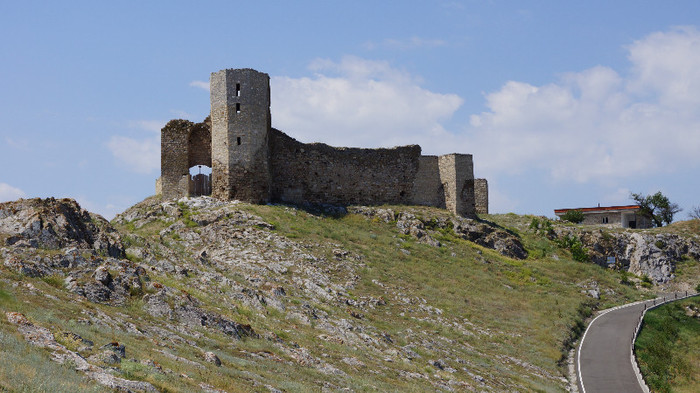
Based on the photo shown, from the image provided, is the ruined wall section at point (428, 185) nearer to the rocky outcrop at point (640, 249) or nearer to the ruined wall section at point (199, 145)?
the rocky outcrop at point (640, 249)

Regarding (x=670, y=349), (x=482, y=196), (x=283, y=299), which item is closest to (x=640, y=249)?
(x=482, y=196)

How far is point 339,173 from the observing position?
4706cm

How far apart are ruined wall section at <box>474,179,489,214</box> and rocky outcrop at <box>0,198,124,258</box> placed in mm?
36348

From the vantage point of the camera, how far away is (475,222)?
156ft

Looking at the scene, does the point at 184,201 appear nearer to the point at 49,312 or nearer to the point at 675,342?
the point at 49,312

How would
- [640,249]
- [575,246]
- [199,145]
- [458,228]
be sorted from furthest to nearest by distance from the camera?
[640,249] < [575,246] < [458,228] < [199,145]

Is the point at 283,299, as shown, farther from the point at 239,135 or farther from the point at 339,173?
the point at 339,173

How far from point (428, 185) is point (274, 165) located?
1140 cm

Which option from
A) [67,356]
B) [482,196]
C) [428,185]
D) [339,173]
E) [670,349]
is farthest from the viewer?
[482,196]

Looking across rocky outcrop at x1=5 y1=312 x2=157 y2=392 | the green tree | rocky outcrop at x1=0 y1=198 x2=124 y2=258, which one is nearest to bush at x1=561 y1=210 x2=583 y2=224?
the green tree

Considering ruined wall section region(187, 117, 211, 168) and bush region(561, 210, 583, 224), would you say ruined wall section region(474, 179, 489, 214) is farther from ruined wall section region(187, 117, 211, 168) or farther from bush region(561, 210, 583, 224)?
ruined wall section region(187, 117, 211, 168)

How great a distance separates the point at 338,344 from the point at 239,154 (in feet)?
66.5

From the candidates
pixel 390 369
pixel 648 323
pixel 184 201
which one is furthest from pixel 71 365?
pixel 648 323

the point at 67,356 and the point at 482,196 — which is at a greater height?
the point at 482,196
